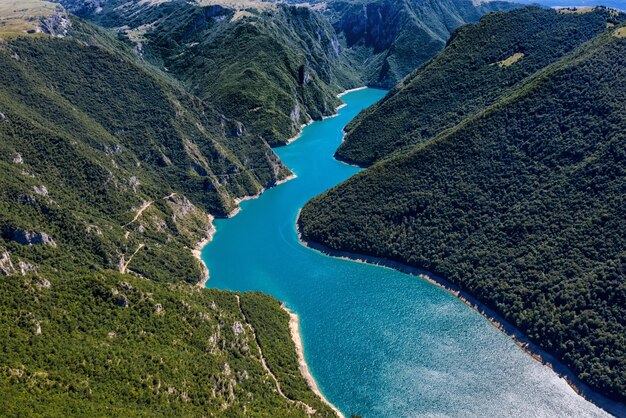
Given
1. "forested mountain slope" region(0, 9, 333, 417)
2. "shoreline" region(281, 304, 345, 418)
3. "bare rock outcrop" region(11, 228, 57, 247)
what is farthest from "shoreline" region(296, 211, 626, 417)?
"bare rock outcrop" region(11, 228, 57, 247)

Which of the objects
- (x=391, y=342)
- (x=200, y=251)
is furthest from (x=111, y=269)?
(x=391, y=342)

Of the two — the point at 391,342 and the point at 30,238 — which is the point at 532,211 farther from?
the point at 30,238

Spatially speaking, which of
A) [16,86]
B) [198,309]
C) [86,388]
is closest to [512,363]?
[198,309]

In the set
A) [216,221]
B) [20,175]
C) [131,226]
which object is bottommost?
[216,221]

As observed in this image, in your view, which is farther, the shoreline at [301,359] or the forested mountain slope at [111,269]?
the shoreline at [301,359]

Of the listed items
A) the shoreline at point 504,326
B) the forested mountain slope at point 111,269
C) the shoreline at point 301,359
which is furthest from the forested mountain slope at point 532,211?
the forested mountain slope at point 111,269

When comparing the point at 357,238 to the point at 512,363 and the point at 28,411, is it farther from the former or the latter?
the point at 28,411

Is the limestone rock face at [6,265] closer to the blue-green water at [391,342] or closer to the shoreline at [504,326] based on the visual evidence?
the blue-green water at [391,342]
